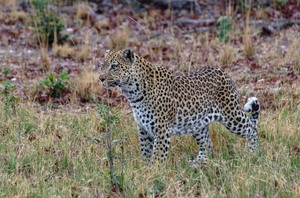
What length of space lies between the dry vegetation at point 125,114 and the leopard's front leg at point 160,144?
0.14 meters

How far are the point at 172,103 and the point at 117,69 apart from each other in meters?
0.80

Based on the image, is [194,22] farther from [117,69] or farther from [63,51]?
[117,69]

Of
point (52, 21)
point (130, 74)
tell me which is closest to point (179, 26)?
point (52, 21)

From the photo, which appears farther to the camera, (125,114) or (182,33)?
(182,33)

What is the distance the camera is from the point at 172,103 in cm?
863

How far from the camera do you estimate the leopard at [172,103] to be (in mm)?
8328

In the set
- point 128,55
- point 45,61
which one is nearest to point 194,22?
point 45,61

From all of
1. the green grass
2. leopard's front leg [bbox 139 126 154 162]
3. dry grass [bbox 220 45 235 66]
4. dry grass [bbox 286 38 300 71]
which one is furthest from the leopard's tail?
dry grass [bbox 220 45 235 66]

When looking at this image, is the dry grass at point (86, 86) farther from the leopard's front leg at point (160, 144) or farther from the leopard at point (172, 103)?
the leopard's front leg at point (160, 144)

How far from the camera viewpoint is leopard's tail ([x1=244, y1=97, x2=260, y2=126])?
938 centimetres

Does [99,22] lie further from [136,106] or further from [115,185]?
[115,185]

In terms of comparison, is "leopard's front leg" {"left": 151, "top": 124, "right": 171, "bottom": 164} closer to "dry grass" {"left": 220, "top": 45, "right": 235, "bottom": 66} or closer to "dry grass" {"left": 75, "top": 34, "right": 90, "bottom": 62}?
"dry grass" {"left": 220, "top": 45, "right": 235, "bottom": 66}

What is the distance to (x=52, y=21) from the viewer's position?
48.9ft

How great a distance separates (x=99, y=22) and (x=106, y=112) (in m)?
9.94
